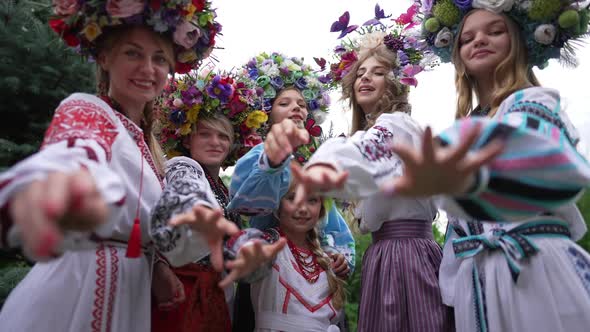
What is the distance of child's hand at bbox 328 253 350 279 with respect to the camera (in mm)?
3102

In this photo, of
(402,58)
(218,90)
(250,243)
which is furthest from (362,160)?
(218,90)

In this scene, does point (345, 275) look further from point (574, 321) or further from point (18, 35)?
point (18, 35)

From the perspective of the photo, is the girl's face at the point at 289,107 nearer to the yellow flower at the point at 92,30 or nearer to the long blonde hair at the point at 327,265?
the long blonde hair at the point at 327,265

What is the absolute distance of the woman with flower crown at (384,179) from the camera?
6.13 feet

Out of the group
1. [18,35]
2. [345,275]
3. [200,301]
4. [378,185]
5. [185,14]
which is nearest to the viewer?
[378,185]

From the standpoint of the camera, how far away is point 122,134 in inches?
82.7

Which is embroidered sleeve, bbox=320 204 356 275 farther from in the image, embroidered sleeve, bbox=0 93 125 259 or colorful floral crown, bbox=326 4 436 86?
embroidered sleeve, bbox=0 93 125 259

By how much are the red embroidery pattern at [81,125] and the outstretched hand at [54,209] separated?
0.51 meters

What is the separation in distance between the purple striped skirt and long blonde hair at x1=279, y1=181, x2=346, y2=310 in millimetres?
230

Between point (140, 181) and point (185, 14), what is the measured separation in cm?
81

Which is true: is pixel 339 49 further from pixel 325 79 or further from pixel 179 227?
pixel 179 227

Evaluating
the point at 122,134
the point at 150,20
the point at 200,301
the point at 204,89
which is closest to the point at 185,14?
the point at 150,20

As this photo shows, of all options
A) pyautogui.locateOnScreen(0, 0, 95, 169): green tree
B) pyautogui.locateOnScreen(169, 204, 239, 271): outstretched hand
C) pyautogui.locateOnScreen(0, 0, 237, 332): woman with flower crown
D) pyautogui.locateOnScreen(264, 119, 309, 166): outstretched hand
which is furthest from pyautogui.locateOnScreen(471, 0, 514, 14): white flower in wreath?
pyautogui.locateOnScreen(0, 0, 95, 169): green tree

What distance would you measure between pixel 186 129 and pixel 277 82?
88 cm
